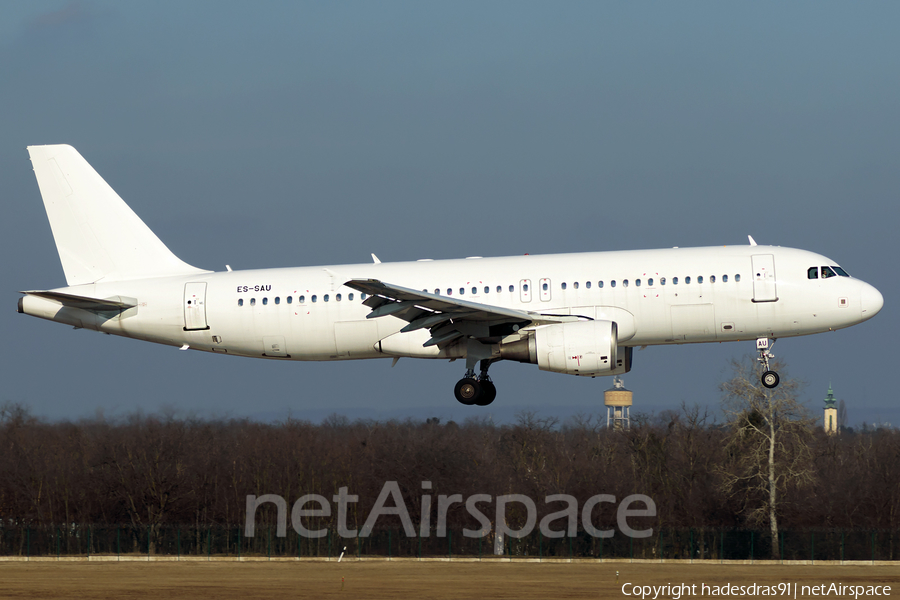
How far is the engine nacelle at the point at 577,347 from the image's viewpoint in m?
34.0

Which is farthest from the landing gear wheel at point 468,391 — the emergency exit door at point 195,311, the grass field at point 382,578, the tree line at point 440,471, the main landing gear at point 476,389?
the tree line at point 440,471

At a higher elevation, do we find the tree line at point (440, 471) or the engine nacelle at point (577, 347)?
the engine nacelle at point (577, 347)

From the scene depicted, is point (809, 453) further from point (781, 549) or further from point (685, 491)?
point (781, 549)

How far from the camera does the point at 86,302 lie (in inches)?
1489

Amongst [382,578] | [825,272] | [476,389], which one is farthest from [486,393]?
[382,578]

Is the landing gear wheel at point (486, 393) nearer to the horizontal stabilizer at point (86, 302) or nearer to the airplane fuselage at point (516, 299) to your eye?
the airplane fuselage at point (516, 299)

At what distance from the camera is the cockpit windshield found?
35.2 metres

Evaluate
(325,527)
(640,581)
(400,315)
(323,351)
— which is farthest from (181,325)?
(325,527)

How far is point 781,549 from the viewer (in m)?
65.1

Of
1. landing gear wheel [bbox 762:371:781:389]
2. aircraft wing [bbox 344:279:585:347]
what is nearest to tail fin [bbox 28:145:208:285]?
aircraft wing [bbox 344:279:585:347]

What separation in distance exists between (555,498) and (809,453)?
18.4 m

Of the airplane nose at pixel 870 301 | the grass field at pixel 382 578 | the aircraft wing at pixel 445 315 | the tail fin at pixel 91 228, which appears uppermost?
the tail fin at pixel 91 228

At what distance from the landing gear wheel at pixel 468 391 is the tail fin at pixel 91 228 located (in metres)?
10.9

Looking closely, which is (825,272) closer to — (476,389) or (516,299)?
(516,299)
